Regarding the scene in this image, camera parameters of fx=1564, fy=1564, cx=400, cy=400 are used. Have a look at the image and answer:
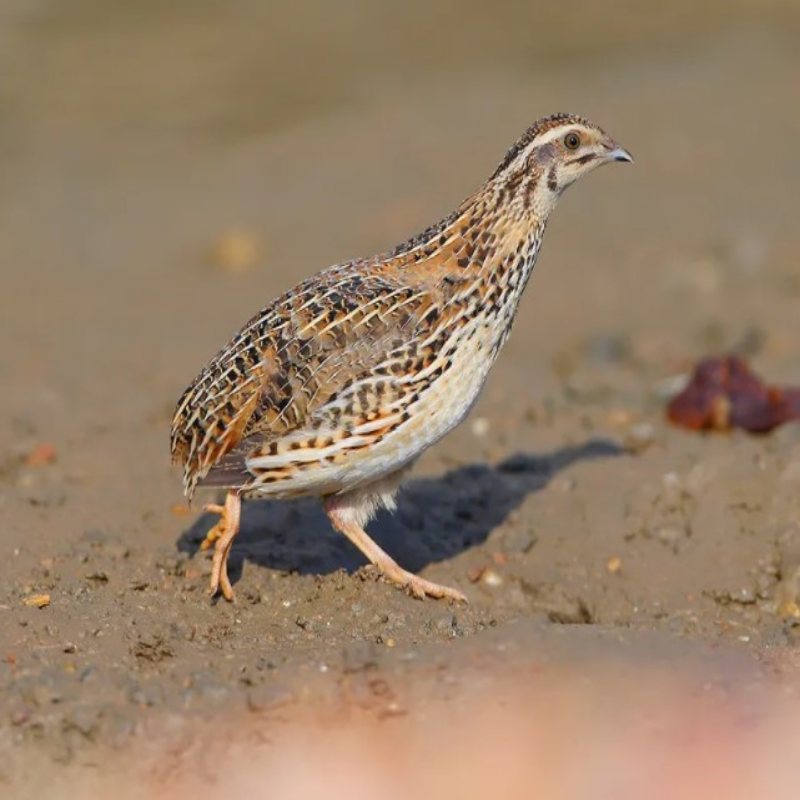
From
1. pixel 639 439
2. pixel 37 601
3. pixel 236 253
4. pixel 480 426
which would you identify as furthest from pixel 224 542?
pixel 236 253

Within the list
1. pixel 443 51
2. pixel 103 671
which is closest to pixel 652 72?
pixel 443 51

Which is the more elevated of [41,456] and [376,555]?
[41,456]

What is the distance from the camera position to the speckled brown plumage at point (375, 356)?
776 centimetres

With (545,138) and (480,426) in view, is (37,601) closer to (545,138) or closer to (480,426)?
(545,138)

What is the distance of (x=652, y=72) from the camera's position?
63.9ft

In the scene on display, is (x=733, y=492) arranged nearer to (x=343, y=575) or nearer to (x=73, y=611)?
(x=343, y=575)

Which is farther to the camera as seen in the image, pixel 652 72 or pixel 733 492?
pixel 652 72

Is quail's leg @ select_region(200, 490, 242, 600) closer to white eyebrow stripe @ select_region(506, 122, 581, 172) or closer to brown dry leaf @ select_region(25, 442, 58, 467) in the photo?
white eyebrow stripe @ select_region(506, 122, 581, 172)

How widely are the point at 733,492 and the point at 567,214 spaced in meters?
7.16

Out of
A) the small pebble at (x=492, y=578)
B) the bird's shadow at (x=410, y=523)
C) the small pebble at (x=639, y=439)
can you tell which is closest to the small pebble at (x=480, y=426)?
the bird's shadow at (x=410, y=523)

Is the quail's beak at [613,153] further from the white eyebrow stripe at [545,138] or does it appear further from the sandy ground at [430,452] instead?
the sandy ground at [430,452]

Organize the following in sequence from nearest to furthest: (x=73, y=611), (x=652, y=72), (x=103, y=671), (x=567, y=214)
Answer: (x=103, y=671), (x=73, y=611), (x=567, y=214), (x=652, y=72)

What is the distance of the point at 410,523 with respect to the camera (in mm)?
9453

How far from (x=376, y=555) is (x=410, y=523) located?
1037 millimetres
